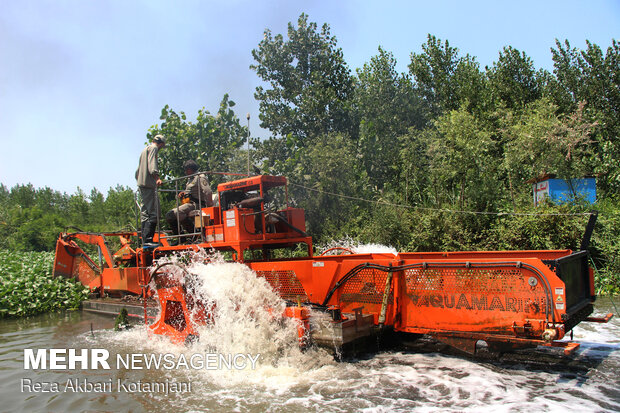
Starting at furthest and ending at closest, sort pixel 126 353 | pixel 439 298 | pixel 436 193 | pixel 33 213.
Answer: pixel 33 213 → pixel 436 193 → pixel 126 353 → pixel 439 298

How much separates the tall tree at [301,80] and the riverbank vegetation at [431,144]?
0.05 metres

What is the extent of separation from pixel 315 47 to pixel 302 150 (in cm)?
658

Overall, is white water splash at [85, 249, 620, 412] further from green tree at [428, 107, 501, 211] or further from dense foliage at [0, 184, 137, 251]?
dense foliage at [0, 184, 137, 251]

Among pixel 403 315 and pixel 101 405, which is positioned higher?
pixel 403 315

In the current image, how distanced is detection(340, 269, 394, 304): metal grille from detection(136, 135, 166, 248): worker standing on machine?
14.1ft

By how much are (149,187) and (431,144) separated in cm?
1142

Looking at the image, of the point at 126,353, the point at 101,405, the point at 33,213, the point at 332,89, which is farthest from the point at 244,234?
the point at 33,213

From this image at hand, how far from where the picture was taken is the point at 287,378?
6180mm

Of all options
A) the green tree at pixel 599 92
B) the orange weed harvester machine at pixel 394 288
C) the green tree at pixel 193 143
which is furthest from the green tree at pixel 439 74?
the orange weed harvester machine at pixel 394 288

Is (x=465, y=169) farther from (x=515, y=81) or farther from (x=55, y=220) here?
(x=55, y=220)

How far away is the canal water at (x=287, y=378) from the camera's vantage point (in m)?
5.34

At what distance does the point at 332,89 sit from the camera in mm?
22344

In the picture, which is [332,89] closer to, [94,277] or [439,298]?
[94,277]

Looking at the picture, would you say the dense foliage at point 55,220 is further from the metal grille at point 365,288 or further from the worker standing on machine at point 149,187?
the metal grille at point 365,288
